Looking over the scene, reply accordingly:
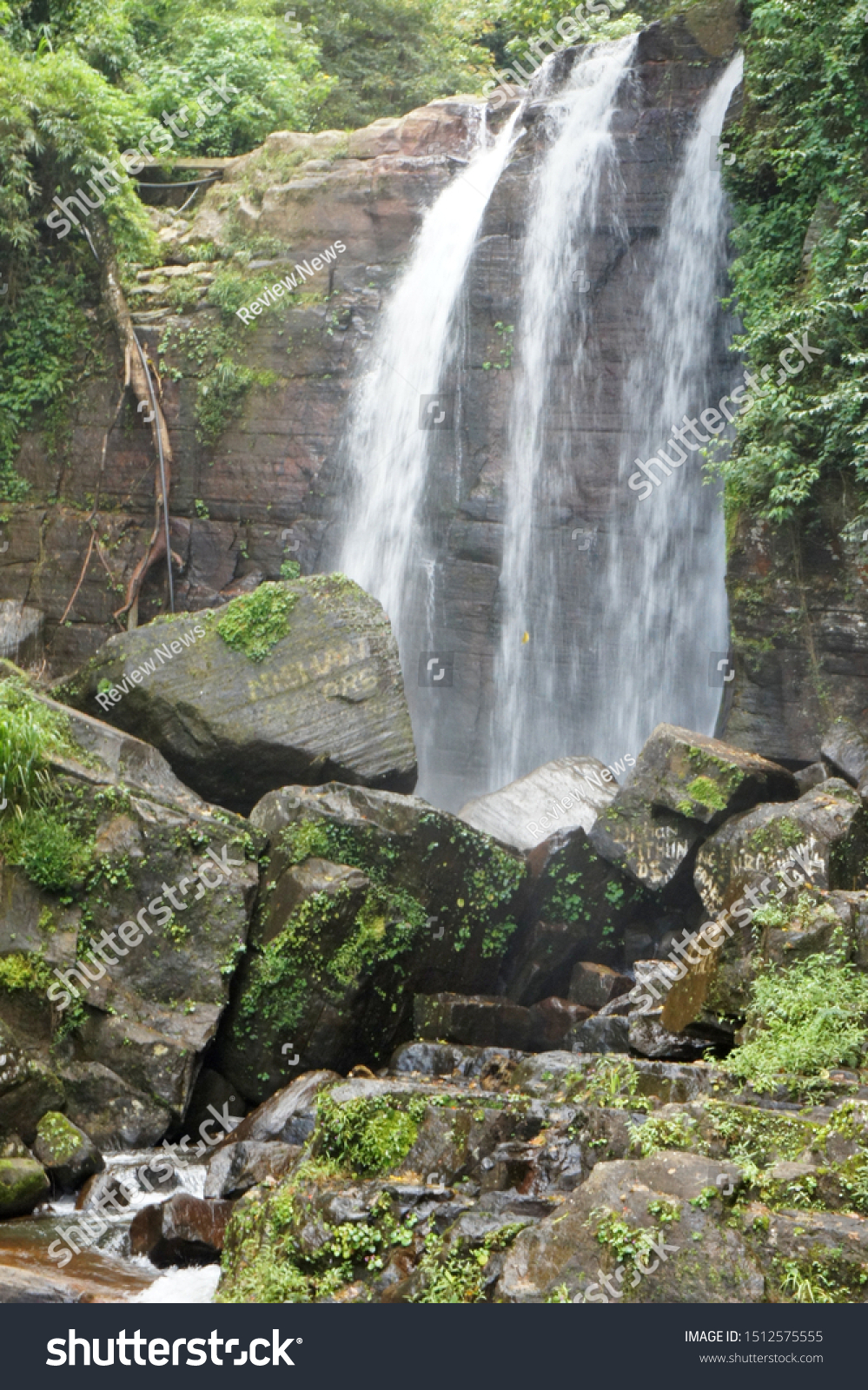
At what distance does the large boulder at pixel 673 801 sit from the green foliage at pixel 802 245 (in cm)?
287

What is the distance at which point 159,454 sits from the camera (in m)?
16.8

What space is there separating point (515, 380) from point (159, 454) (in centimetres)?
527

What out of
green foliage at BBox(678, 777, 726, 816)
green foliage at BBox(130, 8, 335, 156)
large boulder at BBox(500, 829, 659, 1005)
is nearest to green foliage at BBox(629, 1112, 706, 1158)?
green foliage at BBox(678, 777, 726, 816)

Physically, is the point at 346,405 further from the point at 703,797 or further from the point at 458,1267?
the point at 458,1267

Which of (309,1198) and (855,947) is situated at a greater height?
(855,947)

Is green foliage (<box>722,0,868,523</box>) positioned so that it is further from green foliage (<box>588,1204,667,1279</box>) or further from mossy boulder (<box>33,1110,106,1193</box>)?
mossy boulder (<box>33,1110,106,1193</box>)

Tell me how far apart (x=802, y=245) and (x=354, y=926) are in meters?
9.58

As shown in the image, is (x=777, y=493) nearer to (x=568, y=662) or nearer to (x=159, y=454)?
(x=568, y=662)

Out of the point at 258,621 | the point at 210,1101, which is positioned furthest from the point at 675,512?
the point at 210,1101

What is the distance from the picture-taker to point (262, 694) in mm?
11328

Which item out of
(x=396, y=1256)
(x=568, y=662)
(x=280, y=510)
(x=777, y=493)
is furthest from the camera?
(x=280, y=510)

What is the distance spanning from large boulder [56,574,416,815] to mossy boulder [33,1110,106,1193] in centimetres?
388
